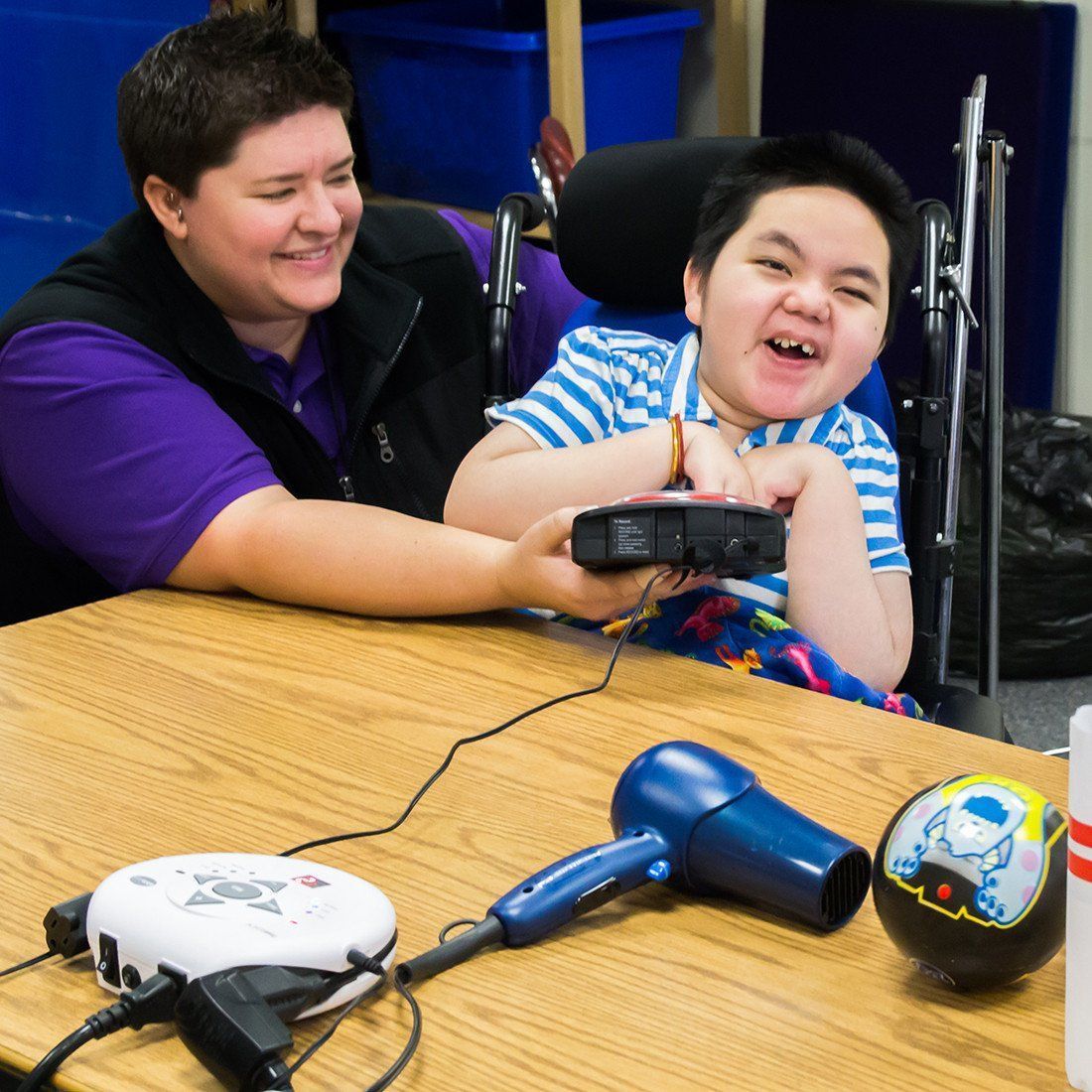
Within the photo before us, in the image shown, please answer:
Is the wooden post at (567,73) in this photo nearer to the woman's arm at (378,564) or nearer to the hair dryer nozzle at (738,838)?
the woman's arm at (378,564)

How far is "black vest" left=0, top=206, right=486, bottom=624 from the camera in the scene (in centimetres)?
181

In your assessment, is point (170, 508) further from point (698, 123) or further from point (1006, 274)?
point (698, 123)

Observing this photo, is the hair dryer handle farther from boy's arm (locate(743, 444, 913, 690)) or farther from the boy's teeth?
the boy's teeth

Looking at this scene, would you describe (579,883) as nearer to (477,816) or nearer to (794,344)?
(477,816)

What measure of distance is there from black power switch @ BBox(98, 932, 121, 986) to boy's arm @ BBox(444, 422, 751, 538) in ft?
2.54

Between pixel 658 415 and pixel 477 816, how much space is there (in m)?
0.74

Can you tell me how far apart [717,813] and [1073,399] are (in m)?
2.60

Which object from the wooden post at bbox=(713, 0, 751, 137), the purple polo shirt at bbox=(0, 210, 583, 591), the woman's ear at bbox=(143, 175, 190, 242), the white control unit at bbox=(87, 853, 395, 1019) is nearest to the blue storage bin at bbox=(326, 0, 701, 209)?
the wooden post at bbox=(713, 0, 751, 137)

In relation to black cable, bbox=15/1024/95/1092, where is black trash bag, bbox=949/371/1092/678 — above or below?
below

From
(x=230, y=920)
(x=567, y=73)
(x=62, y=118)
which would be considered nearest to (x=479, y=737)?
(x=230, y=920)

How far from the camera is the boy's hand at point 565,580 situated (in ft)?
4.63

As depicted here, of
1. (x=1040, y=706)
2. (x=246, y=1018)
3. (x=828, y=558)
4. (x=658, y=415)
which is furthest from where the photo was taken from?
(x=1040, y=706)

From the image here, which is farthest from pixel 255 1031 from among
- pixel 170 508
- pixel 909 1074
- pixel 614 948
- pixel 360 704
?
pixel 170 508

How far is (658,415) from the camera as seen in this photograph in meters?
1.76
